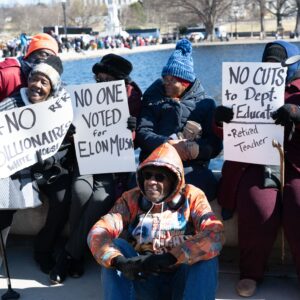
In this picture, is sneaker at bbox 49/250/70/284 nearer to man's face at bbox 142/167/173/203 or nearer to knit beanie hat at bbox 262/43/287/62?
man's face at bbox 142/167/173/203

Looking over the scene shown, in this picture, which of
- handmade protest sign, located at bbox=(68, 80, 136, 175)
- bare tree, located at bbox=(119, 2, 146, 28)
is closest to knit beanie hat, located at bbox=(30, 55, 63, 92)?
handmade protest sign, located at bbox=(68, 80, 136, 175)

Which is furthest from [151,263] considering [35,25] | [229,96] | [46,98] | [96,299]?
[35,25]

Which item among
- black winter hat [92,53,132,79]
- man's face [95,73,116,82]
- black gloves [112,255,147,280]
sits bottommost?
black gloves [112,255,147,280]

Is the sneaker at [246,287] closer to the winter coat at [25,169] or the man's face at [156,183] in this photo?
the man's face at [156,183]

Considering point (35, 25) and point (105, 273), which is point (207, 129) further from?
point (35, 25)

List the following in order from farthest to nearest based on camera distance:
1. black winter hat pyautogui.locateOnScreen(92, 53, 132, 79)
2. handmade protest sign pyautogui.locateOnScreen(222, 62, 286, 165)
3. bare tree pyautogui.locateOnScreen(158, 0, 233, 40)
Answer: bare tree pyautogui.locateOnScreen(158, 0, 233, 40) → black winter hat pyautogui.locateOnScreen(92, 53, 132, 79) → handmade protest sign pyautogui.locateOnScreen(222, 62, 286, 165)

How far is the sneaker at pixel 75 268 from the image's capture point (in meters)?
3.97

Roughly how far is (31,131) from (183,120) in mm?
1061

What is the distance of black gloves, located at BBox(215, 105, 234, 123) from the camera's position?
12.3 ft

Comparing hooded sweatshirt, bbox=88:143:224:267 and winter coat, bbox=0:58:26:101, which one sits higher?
winter coat, bbox=0:58:26:101

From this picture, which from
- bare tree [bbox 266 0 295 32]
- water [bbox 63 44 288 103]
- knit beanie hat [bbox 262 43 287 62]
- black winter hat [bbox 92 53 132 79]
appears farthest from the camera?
bare tree [bbox 266 0 295 32]

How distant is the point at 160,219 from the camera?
10.5 ft

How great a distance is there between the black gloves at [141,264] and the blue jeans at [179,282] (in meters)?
0.07

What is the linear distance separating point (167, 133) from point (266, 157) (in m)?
0.79
